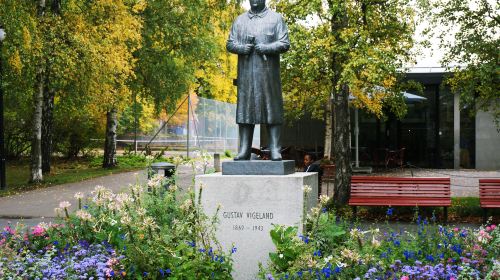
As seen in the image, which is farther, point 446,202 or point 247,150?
point 446,202

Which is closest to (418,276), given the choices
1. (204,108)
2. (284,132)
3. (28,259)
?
(28,259)

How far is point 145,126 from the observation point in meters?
42.8

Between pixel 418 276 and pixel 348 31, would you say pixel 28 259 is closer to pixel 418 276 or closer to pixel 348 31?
pixel 418 276

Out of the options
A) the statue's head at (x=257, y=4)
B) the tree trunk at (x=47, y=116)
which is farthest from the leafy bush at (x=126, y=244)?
the tree trunk at (x=47, y=116)

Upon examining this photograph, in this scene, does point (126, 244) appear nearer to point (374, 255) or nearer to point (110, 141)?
point (374, 255)

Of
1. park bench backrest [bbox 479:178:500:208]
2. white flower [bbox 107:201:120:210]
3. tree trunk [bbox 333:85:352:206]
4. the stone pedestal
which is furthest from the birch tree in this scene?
white flower [bbox 107:201:120:210]

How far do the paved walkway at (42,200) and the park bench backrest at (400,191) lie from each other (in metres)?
4.43

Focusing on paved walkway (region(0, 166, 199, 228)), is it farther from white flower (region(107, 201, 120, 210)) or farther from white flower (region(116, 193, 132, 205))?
white flower (region(107, 201, 120, 210))

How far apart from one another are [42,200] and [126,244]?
10.7 m

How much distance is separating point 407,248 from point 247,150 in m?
2.19

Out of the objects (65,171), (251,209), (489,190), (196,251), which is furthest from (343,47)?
(65,171)

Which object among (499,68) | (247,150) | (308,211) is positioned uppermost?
(499,68)

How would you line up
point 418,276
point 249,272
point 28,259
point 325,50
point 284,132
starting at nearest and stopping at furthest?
1. point 418,276
2. point 28,259
3. point 249,272
4. point 325,50
5. point 284,132

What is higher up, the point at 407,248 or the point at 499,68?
the point at 499,68
